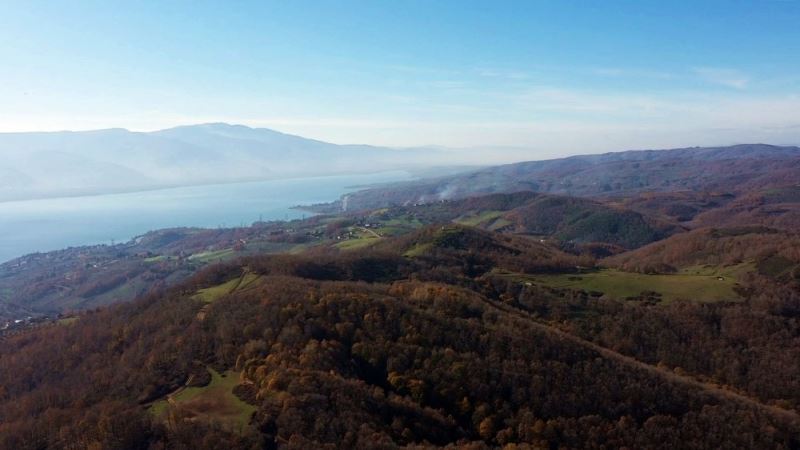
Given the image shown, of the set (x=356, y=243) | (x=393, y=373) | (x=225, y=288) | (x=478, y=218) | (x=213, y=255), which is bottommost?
(x=213, y=255)

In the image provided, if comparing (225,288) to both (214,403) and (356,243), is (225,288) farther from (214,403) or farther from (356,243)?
(356,243)

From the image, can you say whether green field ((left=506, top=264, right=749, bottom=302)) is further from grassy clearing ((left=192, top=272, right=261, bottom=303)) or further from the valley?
grassy clearing ((left=192, top=272, right=261, bottom=303))

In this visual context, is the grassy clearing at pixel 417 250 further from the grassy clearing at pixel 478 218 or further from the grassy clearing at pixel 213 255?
the grassy clearing at pixel 478 218

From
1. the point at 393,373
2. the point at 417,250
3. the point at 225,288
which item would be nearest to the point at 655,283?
the point at 417,250

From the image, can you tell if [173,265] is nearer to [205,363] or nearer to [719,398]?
[205,363]

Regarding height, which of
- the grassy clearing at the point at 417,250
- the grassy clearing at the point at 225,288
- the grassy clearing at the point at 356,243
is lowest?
the grassy clearing at the point at 356,243

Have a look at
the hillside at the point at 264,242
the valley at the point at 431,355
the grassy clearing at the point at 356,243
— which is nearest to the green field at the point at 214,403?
the valley at the point at 431,355
